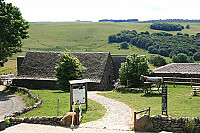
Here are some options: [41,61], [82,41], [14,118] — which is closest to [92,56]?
[41,61]

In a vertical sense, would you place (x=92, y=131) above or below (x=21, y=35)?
below

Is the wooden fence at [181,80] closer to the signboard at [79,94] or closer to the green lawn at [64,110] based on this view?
the green lawn at [64,110]

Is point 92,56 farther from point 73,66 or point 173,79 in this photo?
point 173,79

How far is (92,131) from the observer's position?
17.2m

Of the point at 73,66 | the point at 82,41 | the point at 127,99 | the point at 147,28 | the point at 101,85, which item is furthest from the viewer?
the point at 147,28

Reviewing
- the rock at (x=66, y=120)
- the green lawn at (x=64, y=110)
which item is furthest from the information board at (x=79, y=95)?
the rock at (x=66, y=120)

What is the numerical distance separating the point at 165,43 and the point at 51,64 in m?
90.3

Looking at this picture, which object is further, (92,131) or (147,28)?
(147,28)

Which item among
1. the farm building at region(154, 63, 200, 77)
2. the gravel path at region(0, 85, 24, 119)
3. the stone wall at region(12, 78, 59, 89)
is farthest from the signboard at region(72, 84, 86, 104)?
the stone wall at region(12, 78, 59, 89)

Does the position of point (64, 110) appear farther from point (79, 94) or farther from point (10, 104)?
point (10, 104)

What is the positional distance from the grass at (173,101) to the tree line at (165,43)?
75592mm

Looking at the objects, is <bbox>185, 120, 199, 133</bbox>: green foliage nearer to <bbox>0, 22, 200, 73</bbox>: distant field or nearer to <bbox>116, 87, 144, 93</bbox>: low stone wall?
<bbox>116, 87, 144, 93</bbox>: low stone wall

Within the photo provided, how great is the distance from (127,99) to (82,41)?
414 ft

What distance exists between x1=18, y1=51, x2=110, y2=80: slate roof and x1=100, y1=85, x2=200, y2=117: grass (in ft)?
36.0
